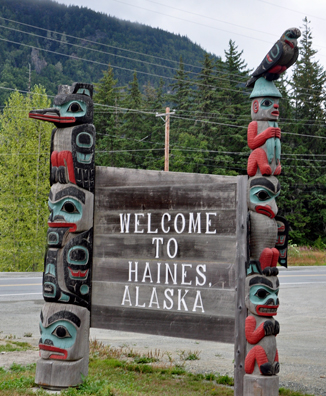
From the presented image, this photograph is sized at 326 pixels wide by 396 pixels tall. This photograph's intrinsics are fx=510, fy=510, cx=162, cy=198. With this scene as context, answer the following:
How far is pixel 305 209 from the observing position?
4159cm

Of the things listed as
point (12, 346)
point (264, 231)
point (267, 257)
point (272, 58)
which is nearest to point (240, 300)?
point (267, 257)

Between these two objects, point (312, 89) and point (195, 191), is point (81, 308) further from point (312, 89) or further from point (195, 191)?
point (312, 89)

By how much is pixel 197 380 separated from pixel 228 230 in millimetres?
2275

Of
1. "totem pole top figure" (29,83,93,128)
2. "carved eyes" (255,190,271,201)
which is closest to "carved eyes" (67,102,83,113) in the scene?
"totem pole top figure" (29,83,93,128)

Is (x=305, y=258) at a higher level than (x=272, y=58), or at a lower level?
lower

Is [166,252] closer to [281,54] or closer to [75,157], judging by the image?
[75,157]

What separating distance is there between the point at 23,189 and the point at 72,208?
2326 centimetres

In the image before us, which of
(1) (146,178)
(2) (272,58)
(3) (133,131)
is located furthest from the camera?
(3) (133,131)

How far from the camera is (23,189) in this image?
90.7 ft

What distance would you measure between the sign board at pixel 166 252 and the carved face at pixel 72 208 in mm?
101

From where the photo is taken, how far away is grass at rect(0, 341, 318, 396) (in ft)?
16.5

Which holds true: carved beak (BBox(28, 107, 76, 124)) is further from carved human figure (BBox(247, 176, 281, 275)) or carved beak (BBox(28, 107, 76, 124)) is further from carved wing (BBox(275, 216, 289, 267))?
carved wing (BBox(275, 216, 289, 267))

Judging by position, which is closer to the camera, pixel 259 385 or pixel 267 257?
pixel 259 385

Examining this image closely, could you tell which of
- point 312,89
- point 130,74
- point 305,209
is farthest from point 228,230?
point 130,74
